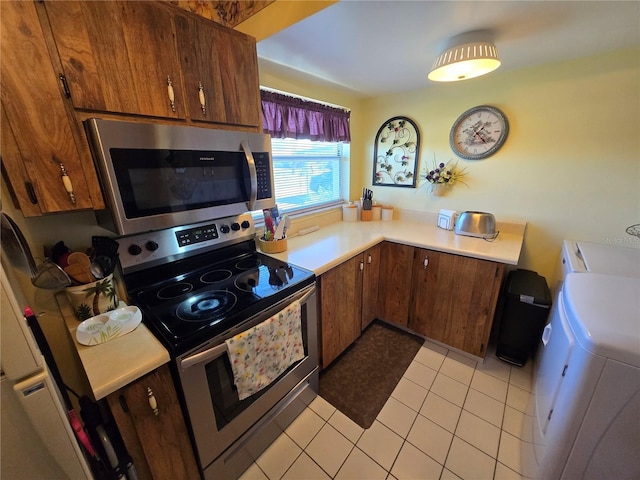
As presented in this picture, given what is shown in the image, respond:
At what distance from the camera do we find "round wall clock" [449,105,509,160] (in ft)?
6.26

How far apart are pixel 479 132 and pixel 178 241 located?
2320mm

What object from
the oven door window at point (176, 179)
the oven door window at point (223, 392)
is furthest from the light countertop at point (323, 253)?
the oven door window at point (176, 179)

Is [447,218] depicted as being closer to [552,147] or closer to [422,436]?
[552,147]

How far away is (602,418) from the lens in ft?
2.68

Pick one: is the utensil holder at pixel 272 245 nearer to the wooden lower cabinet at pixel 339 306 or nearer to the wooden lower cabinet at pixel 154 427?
the wooden lower cabinet at pixel 339 306

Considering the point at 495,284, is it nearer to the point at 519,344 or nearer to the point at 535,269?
the point at 519,344

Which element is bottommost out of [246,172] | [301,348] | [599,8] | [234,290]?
[301,348]

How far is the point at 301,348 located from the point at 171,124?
1.22 meters

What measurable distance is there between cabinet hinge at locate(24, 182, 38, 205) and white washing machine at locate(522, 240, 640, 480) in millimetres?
1834

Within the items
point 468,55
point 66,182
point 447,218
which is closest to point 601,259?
point 447,218

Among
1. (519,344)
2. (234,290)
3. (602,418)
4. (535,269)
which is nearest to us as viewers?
(602,418)

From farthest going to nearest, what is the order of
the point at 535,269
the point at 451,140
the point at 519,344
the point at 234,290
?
the point at 451,140 < the point at 535,269 < the point at 519,344 < the point at 234,290

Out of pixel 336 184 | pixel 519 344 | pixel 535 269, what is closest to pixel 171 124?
pixel 336 184

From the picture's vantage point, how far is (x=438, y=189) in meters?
2.28
